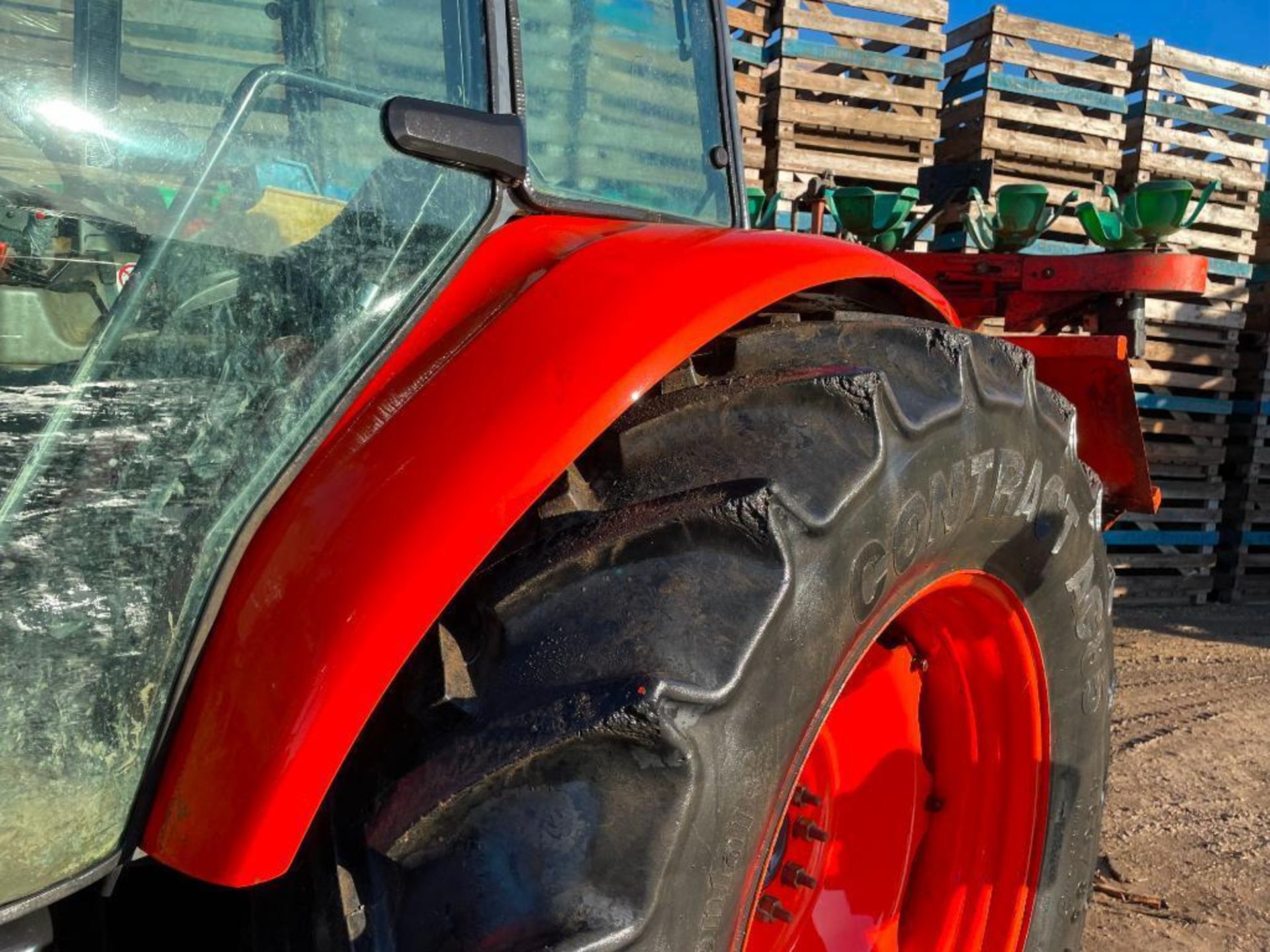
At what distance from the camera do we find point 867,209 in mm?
3365

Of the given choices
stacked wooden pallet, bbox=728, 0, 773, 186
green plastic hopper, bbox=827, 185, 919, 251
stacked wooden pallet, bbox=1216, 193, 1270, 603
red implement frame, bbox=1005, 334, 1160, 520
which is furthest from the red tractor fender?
stacked wooden pallet, bbox=1216, 193, 1270, 603

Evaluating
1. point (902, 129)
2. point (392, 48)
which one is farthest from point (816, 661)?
point (902, 129)

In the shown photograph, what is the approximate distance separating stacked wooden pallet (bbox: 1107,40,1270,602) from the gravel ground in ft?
3.65

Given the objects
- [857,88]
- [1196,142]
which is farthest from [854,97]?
[1196,142]

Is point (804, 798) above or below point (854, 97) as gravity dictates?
below

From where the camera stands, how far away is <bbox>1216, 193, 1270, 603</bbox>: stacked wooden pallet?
586cm

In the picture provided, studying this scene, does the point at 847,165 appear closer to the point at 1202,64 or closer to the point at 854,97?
the point at 854,97

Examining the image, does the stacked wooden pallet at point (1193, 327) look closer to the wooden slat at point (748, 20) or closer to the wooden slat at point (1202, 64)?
the wooden slat at point (1202, 64)

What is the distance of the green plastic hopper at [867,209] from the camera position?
11.0ft

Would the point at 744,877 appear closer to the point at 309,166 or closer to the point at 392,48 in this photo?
the point at 309,166

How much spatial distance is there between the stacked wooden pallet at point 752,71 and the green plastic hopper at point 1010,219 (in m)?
1.84

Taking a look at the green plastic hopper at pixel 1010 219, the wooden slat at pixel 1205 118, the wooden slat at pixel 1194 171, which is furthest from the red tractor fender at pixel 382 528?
the wooden slat at pixel 1205 118

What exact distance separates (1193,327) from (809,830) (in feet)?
17.2

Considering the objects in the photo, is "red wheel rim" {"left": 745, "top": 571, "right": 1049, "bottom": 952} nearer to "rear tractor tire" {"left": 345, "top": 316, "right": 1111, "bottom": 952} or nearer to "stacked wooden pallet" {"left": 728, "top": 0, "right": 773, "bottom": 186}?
"rear tractor tire" {"left": 345, "top": 316, "right": 1111, "bottom": 952}
